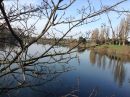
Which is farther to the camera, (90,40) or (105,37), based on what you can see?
(90,40)

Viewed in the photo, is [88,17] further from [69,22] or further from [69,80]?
[69,80]

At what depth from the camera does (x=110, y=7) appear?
5.55 ft

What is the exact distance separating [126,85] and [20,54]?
15818 millimetres

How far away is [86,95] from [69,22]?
37.5ft

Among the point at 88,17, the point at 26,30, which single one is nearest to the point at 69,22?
the point at 88,17

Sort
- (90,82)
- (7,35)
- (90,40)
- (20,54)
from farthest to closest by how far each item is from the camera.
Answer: (90,82)
(7,35)
(90,40)
(20,54)

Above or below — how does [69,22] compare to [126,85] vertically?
above

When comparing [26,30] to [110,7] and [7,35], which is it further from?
[110,7]

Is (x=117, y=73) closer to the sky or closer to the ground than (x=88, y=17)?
closer to the ground

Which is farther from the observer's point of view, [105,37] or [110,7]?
[105,37]

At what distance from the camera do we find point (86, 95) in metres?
13.1

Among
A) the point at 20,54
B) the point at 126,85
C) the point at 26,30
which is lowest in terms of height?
the point at 126,85

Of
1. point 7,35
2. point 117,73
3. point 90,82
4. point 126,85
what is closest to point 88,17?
point 7,35

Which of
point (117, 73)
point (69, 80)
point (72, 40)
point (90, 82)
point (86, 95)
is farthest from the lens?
point (117, 73)
